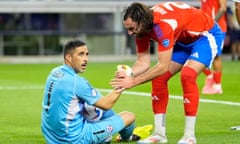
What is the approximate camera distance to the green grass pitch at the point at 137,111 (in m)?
11.5

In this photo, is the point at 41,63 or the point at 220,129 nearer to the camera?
the point at 220,129

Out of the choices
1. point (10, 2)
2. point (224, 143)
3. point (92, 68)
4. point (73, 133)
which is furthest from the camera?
point (10, 2)

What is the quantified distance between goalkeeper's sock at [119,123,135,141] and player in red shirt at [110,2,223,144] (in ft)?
0.77

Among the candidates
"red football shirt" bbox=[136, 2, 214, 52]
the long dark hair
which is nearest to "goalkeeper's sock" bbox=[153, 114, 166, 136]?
"red football shirt" bbox=[136, 2, 214, 52]

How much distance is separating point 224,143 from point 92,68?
17.8m

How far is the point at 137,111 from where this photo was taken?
48.5 feet

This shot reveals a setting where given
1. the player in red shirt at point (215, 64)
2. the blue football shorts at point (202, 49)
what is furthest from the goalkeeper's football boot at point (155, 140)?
the player in red shirt at point (215, 64)

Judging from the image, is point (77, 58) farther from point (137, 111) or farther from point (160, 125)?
point (137, 111)

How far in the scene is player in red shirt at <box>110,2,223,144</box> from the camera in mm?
10070

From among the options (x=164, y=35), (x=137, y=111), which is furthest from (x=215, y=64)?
(x=164, y=35)

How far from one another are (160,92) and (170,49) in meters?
0.84

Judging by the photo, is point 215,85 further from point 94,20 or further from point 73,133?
point 94,20

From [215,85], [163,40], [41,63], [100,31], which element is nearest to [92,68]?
[41,63]

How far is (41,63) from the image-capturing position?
107 ft
